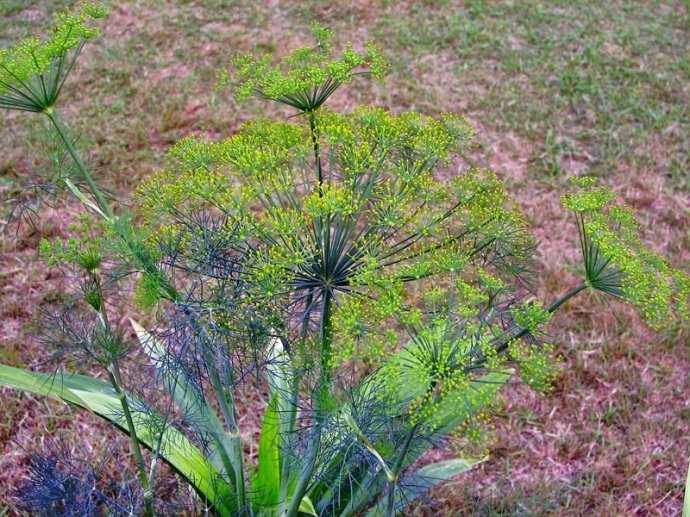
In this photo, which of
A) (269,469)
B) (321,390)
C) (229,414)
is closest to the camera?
(321,390)

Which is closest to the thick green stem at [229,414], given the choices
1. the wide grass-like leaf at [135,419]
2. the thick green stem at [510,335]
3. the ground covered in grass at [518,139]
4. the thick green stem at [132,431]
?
the wide grass-like leaf at [135,419]

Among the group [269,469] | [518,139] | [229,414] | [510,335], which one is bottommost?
[518,139]

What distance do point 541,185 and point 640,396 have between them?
1395 mm

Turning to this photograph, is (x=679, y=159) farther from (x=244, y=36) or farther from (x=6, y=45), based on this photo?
(x=6, y=45)

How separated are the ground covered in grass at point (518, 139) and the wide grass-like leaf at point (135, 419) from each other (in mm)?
139

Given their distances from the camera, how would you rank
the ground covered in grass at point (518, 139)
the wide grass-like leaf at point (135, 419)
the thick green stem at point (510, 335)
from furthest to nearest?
the ground covered in grass at point (518, 139)
the wide grass-like leaf at point (135, 419)
the thick green stem at point (510, 335)

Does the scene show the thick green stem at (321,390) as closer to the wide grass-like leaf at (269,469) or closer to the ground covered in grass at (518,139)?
the wide grass-like leaf at (269,469)

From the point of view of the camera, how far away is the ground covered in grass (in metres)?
2.48

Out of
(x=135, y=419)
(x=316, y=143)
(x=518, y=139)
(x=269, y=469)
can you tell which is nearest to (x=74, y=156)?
(x=316, y=143)

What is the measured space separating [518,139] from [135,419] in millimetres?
3031

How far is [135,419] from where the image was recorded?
1.71 metres

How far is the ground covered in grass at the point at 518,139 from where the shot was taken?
248cm

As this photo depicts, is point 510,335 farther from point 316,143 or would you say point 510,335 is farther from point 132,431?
point 132,431

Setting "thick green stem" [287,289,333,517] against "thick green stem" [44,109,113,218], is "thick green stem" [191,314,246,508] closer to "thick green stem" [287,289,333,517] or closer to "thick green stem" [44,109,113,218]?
"thick green stem" [287,289,333,517]
